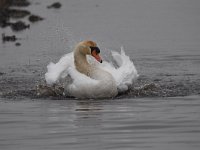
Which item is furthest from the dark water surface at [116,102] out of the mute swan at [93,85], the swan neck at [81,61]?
the swan neck at [81,61]

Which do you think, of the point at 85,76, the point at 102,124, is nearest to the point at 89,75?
the point at 85,76

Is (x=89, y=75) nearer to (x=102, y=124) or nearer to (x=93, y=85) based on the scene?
(x=93, y=85)

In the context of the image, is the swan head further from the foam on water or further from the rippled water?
the rippled water

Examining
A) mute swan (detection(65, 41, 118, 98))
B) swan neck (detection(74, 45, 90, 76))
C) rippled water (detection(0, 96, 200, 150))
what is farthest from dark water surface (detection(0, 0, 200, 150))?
swan neck (detection(74, 45, 90, 76))

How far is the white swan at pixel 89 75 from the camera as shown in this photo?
14680 millimetres

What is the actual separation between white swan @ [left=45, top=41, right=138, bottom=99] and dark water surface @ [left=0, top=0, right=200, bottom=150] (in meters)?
0.24

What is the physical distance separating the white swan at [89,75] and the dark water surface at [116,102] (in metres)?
0.24

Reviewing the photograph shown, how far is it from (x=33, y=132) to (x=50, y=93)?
4310 mm

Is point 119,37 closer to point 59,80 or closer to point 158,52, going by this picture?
point 158,52

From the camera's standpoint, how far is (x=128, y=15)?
132 feet

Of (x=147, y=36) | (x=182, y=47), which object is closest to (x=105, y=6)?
(x=147, y=36)

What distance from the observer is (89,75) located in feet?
50.4

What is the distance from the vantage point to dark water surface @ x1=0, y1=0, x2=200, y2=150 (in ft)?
34.3

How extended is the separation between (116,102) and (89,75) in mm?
1391
